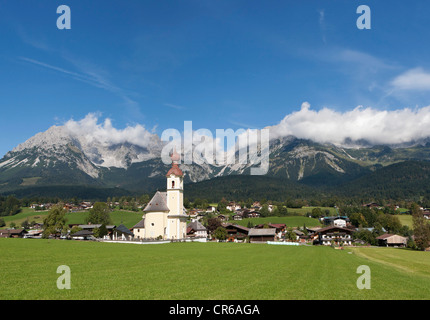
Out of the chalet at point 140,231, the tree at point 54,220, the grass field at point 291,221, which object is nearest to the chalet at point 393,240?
the grass field at point 291,221

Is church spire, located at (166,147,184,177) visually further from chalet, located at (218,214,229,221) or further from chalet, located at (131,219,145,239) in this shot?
chalet, located at (218,214,229,221)

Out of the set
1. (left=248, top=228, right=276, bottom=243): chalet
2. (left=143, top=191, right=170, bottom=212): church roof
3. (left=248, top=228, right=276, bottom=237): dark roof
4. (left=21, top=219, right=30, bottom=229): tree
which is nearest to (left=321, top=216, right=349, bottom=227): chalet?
(left=248, top=228, right=276, bottom=243): chalet

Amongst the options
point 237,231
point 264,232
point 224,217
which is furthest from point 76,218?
point 264,232

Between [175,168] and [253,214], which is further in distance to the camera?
[253,214]

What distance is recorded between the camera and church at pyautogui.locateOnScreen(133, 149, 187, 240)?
268ft

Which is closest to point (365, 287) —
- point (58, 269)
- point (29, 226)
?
point (58, 269)

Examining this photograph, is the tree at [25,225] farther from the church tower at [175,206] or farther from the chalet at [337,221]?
the chalet at [337,221]

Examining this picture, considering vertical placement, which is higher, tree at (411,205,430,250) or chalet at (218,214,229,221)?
tree at (411,205,430,250)

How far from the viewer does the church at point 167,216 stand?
81.6 meters

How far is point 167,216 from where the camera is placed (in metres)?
82.5

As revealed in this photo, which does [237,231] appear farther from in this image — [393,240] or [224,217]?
[224,217]

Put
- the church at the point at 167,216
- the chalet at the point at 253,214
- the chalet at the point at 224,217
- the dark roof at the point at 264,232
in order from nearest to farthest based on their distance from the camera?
the church at the point at 167,216
the dark roof at the point at 264,232
the chalet at the point at 224,217
the chalet at the point at 253,214
